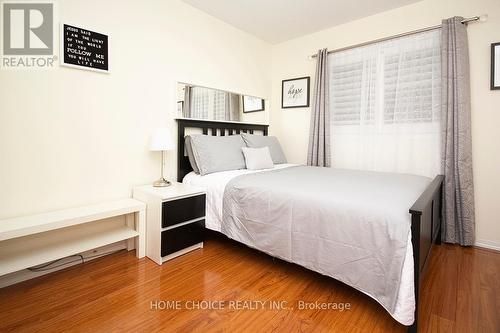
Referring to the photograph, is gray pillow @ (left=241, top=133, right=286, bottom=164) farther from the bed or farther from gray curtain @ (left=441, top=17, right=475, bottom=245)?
gray curtain @ (left=441, top=17, right=475, bottom=245)

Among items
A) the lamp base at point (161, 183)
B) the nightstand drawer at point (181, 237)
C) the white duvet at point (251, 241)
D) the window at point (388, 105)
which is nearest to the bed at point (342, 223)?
the white duvet at point (251, 241)

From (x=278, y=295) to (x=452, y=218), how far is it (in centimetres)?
191

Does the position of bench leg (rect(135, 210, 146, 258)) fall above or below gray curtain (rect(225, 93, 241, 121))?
below

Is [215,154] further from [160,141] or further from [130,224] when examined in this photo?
[130,224]

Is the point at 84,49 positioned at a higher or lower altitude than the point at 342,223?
higher

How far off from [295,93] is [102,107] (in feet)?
8.04

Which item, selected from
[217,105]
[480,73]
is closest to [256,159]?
[217,105]

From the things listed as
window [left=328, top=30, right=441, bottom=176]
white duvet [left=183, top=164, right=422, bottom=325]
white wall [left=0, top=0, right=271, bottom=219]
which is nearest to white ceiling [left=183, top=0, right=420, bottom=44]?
white wall [left=0, top=0, right=271, bottom=219]

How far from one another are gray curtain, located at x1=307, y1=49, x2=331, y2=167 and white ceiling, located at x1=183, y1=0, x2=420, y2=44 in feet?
1.26

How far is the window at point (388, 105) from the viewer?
102 inches

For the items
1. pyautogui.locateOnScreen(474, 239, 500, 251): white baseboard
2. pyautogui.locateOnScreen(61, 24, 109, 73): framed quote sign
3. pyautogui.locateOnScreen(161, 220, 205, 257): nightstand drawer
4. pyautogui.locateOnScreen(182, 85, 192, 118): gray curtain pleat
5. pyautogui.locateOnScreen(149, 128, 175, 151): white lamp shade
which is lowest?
pyautogui.locateOnScreen(474, 239, 500, 251): white baseboard

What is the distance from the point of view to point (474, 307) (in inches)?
59.9

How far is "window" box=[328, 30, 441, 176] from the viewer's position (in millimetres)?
2596

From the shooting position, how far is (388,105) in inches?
111
